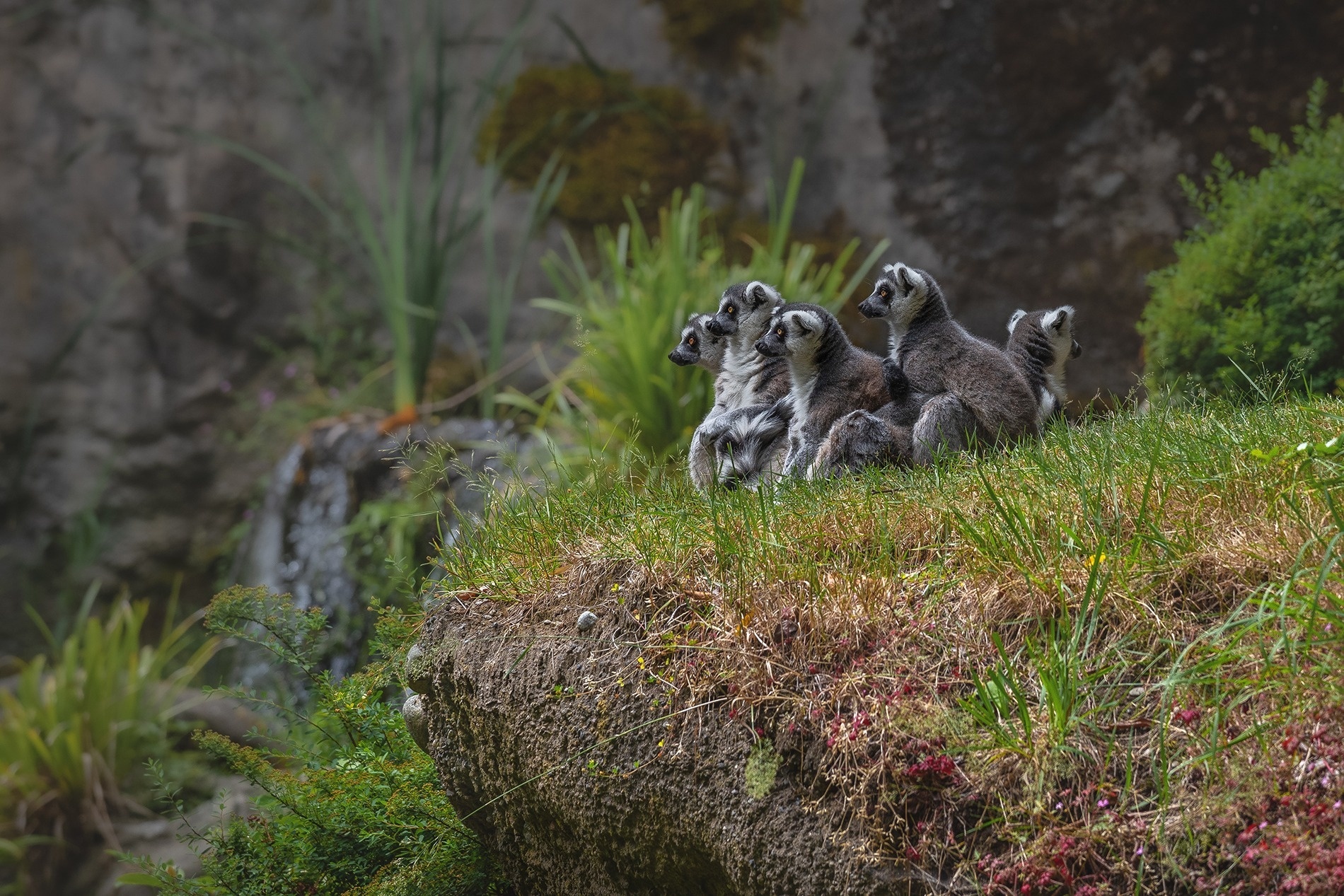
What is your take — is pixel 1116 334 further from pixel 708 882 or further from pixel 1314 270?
pixel 708 882

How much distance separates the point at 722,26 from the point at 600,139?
5.24 feet

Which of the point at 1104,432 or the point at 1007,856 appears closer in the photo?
the point at 1007,856

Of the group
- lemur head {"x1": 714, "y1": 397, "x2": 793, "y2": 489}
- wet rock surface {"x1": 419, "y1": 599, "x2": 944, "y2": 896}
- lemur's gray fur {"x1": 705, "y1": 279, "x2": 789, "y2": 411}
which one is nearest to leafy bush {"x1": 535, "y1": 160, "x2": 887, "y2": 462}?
lemur's gray fur {"x1": 705, "y1": 279, "x2": 789, "y2": 411}

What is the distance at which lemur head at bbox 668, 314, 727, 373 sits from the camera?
527 centimetres

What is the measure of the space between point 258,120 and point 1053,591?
33.6 feet

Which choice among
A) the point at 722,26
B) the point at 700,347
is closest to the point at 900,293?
the point at 700,347

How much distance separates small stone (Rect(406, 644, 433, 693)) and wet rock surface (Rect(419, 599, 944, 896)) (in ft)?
0.13

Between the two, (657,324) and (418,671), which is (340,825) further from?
(657,324)

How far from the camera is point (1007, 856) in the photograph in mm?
2453

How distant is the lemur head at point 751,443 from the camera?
4.66 metres

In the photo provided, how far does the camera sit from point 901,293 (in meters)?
4.48

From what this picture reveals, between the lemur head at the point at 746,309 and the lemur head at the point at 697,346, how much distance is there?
24 cm

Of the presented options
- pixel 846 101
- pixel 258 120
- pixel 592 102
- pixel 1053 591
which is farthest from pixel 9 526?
pixel 1053 591

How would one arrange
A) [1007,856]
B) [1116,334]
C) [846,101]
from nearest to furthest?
[1007,856] → [1116,334] → [846,101]
